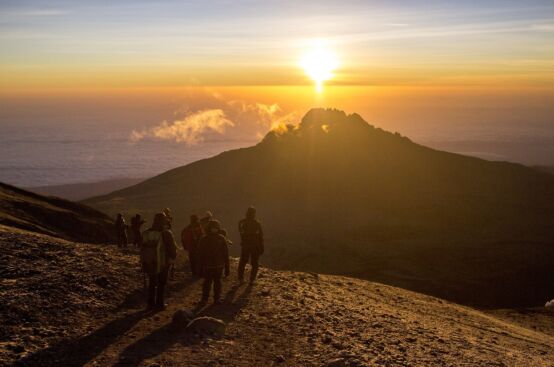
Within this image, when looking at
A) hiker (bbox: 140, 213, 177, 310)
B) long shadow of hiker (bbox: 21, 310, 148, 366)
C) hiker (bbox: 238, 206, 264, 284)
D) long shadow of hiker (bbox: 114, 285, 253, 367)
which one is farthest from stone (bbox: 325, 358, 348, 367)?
hiker (bbox: 238, 206, 264, 284)

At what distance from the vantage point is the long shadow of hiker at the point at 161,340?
9375 millimetres

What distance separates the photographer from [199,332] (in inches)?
425

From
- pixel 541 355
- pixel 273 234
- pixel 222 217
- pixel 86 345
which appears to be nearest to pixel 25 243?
pixel 86 345

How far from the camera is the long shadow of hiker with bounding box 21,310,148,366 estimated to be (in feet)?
29.4

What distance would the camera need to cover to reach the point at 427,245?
46844 mm

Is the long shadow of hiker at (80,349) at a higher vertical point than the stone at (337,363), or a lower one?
higher

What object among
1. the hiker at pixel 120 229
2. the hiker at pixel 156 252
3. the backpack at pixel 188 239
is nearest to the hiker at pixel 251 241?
the backpack at pixel 188 239

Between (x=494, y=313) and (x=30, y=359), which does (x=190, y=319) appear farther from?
(x=494, y=313)

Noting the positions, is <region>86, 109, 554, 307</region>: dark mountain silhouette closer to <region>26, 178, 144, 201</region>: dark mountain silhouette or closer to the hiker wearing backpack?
the hiker wearing backpack

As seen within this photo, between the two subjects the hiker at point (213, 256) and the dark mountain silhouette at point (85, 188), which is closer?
the hiker at point (213, 256)

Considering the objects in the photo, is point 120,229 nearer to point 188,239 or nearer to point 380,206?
point 188,239

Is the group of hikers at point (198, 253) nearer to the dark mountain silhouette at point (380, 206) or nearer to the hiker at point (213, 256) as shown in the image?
the hiker at point (213, 256)

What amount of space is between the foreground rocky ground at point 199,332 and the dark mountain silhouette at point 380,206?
20503mm

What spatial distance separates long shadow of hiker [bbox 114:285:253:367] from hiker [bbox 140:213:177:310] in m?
1.16
